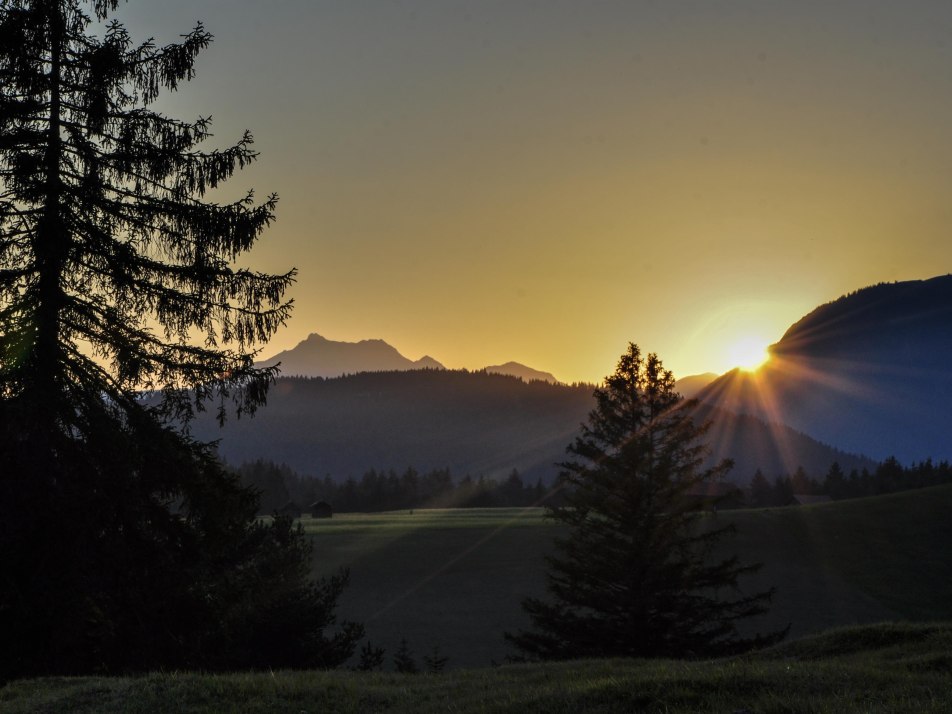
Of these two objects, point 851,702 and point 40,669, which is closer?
point 851,702

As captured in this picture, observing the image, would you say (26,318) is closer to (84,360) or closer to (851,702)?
(84,360)

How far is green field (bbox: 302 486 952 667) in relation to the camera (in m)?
52.2

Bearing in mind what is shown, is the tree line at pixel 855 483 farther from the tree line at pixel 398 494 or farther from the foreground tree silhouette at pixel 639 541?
the foreground tree silhouette at pixel 639 541

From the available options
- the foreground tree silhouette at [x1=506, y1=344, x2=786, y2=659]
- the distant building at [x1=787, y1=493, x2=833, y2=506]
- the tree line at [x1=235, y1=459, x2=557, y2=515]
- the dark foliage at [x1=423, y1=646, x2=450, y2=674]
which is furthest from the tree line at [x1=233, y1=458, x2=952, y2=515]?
the foreground tree silhouette at [x1=506, y1=344, x2=786, y2=659]

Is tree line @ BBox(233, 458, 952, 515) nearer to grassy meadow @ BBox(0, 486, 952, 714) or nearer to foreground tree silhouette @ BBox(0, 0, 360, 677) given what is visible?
grassy meadow @ BBox(0, 486, 952, 714)

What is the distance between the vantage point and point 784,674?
33.4 feet

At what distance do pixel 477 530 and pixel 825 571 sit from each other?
123 feet

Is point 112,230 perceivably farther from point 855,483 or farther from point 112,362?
point 855,483

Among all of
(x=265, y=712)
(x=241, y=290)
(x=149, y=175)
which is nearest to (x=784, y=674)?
(x=265, y=712)

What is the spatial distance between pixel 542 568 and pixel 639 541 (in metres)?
A: 42.1

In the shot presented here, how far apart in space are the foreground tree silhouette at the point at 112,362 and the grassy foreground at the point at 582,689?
1.89 meters

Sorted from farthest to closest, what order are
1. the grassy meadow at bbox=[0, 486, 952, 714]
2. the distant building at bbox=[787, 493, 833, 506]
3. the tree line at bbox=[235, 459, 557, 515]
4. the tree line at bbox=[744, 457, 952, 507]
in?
1. the tree line at bbox=[235, 459, 557, 515]
2. the distant building at bbox=[787, 493, 833, 506]
3. the tree line at bbox=[744, 457, 952, 507]
4. the grassy meadow at bbox=[0, 486, 952, 714]

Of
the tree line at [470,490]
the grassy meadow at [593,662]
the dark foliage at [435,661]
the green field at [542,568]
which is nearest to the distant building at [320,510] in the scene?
the tree line at [470,490]

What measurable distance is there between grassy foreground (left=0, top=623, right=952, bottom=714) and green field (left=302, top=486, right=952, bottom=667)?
26247 mm
